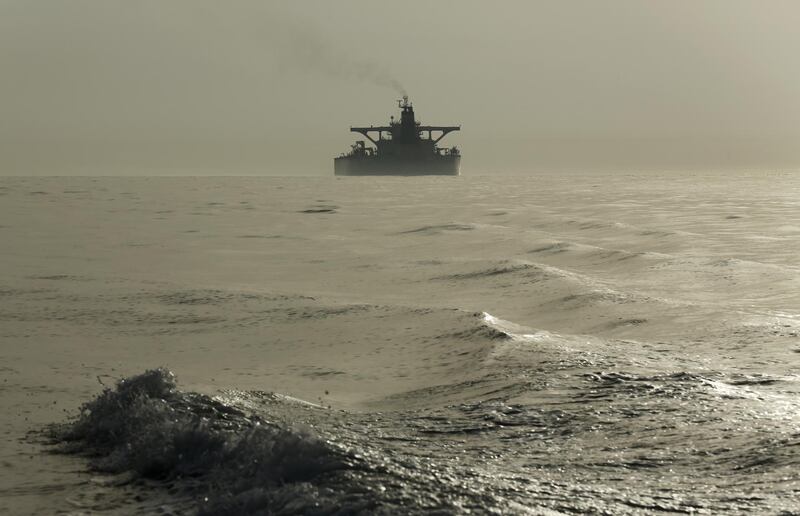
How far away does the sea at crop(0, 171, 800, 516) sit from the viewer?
13.2 feet

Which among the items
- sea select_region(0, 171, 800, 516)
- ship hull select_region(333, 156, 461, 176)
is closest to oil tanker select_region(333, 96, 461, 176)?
ship hull select_region(333, 156, 461, 176)

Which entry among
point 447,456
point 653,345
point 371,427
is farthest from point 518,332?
point 447,456

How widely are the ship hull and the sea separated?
3702 inches

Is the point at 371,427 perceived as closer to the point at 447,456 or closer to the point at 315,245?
the point at 447,456

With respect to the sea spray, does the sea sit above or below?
below

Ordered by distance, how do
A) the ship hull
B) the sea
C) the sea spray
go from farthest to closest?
the ship hull
the sea
the sea spray

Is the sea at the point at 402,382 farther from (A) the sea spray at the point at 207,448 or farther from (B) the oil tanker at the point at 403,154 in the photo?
(B) the oil tanker at the point at 403,154

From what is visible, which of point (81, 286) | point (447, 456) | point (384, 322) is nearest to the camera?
point (447, 456)

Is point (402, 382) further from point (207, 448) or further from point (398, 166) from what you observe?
point (398, 166)

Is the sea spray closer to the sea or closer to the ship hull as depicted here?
the sea

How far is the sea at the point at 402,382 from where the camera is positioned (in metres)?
4.01

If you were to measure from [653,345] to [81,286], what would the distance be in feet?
23.7

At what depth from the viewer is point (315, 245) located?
1836 centimetres

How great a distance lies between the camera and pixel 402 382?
6.83 meters
